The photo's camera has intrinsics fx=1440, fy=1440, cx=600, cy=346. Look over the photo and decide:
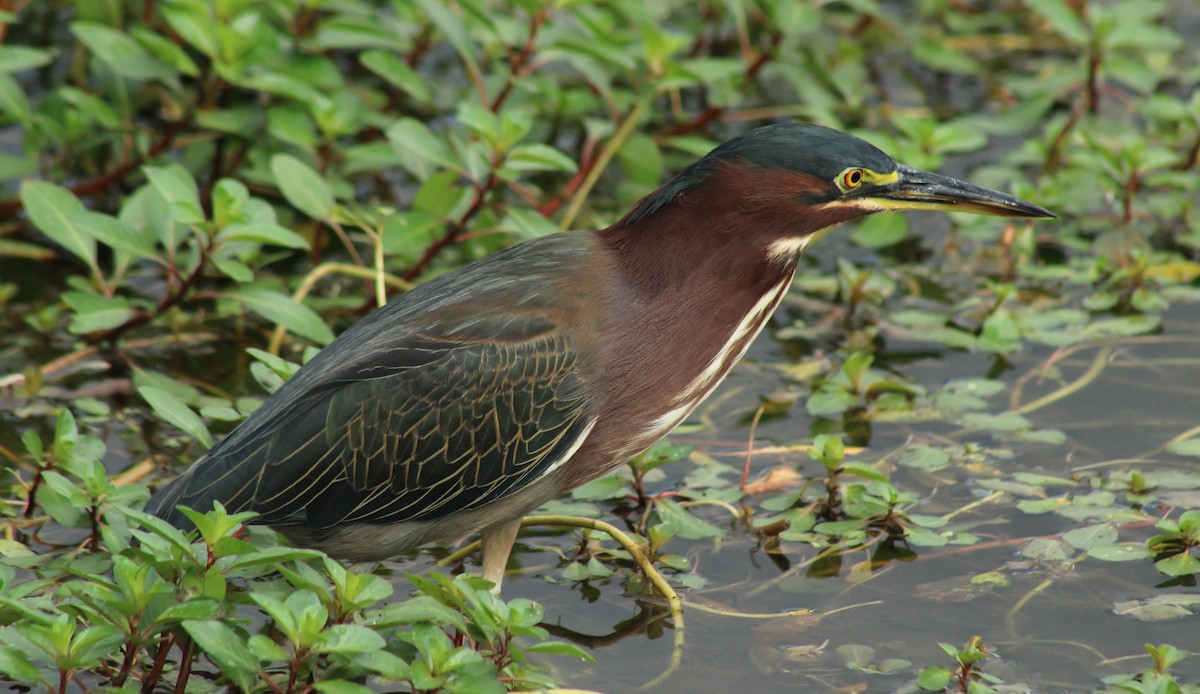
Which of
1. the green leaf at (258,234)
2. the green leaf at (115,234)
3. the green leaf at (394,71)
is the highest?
the green leaf at (394,71)

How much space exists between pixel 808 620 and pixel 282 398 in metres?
1.67

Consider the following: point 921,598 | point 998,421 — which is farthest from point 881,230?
point 921,598

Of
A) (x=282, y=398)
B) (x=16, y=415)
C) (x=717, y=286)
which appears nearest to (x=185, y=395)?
(x=16, y=415)

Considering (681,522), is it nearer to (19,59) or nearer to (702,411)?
(702,411)

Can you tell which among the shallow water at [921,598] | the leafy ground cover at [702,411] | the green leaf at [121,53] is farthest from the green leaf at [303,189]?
the shallow water at [921,598]

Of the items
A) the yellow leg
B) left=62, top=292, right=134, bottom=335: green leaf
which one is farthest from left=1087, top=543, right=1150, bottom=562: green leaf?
left=62, top=292, right=134, bottom=335: green leaf

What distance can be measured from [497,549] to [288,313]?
1.18 metres

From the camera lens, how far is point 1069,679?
3941mm

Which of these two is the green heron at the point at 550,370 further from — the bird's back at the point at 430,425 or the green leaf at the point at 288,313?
the green leaf at the point at 288,313

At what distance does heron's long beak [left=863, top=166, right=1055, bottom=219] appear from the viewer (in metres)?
4.07

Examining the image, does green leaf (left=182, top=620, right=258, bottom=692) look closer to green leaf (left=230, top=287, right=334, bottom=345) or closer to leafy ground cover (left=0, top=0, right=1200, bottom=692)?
leafy ground cover (left=0, top=0, right=1200, bottom=692)

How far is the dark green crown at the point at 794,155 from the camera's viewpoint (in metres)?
3.96

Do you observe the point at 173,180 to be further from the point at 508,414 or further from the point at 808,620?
the point at 808,620

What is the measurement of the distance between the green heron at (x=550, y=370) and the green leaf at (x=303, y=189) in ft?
4.07
